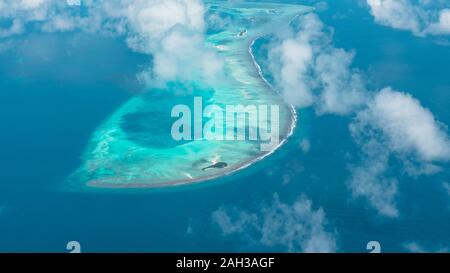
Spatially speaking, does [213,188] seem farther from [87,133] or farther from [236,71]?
[236,71]

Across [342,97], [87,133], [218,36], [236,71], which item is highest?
[218,36]

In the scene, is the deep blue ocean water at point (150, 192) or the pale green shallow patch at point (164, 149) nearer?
the deep blue ocean water at point (150, 192)

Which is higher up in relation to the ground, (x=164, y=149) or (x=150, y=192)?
(x=164, y=149)

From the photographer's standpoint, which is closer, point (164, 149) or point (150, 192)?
point (150, 192)

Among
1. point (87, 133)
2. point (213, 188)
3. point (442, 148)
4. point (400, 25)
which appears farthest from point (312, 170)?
point (400, 25)

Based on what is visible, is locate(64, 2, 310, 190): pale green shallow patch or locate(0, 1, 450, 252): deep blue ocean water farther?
locate(64, 2, 310, 190): pale green shallow patch
